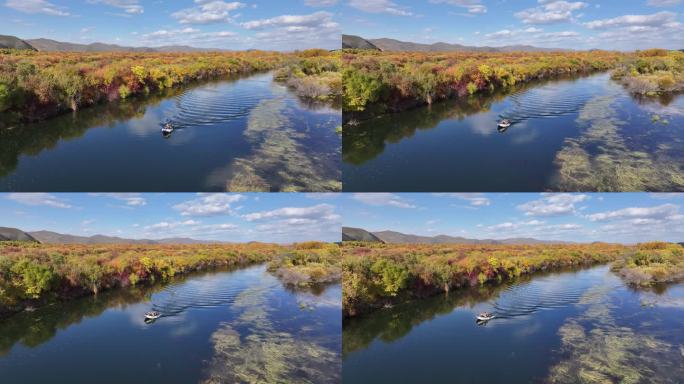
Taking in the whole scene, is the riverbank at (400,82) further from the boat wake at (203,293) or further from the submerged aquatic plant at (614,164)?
the boat wake at (203,293)

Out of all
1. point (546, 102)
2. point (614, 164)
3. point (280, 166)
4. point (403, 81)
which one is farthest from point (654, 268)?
point (280, 166)

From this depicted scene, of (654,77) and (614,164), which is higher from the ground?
(654,77)

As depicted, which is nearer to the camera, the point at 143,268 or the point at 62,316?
the point at 62,316

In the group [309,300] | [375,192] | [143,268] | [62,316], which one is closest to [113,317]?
[62,316]

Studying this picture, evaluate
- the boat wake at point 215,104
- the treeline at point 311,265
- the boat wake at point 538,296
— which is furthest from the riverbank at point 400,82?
the boat wake at point 538,296

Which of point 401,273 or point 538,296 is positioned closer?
point 401,273

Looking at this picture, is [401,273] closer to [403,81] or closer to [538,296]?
[403,81]

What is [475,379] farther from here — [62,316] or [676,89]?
[676,89]
